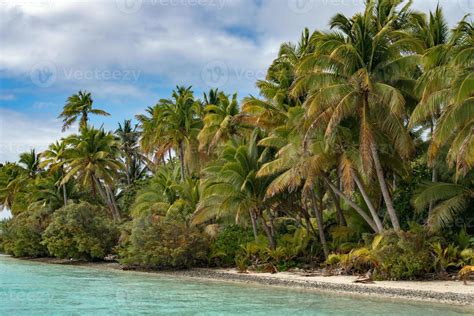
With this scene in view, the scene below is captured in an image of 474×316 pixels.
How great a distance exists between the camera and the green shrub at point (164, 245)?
27500 mm

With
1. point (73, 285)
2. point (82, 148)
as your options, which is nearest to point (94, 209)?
point (82, 148)

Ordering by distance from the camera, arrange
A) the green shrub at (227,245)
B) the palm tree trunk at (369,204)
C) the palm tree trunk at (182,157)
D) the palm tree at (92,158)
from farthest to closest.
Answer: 1. the palm tree at (92,158)
2. the palm tree trunk at (182,157)
3. the green shrub at (227,245)
4. the palm tree trunk at (369,204)

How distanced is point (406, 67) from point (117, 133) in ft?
119

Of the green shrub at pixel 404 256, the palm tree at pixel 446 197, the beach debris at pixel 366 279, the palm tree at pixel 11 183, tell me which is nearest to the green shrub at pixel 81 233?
the palm tree at pixel 11 183

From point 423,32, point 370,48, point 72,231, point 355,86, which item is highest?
point 423,32

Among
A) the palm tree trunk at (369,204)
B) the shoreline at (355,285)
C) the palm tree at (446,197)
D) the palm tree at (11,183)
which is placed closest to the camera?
the shoreline at (355,285)

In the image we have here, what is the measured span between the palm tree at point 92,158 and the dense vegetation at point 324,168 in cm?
13

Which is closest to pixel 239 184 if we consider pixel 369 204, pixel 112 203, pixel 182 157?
pixel 369 204

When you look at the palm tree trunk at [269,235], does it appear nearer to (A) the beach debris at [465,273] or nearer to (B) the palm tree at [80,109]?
(A) the beach debris at [465,273]

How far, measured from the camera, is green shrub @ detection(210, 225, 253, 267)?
28.0 metres

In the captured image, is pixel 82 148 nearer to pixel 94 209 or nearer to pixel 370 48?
pixel 94 209

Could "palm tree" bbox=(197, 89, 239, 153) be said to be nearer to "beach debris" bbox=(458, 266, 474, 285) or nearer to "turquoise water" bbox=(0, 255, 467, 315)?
"turquoise water" bbox=(0, 255, 467, 315)

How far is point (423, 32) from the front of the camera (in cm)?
2345

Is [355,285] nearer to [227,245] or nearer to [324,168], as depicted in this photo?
[324,168]
